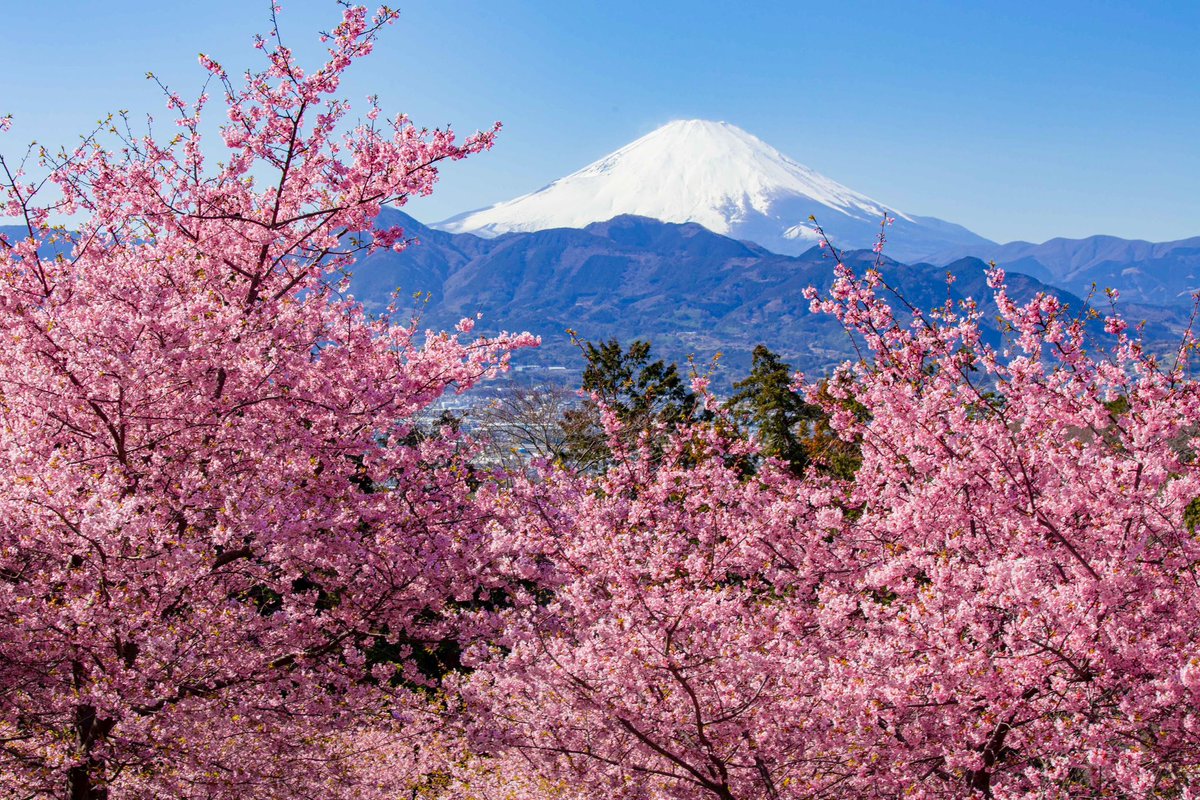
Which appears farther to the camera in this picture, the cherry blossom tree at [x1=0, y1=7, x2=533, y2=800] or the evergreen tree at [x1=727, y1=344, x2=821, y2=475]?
the evergreen tree at [x1=727, y1=344, x2=821, y2=475]

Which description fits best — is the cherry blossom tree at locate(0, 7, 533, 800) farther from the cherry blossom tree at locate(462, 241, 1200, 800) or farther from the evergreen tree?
the evergreen tree

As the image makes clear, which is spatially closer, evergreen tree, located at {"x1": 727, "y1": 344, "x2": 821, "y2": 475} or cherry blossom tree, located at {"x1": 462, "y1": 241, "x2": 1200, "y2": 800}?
cherry blossom tree, located at {"x1": 462, "y1": 241, "x2": 1200, "y2": 800}

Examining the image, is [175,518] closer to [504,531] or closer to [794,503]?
[504,531]

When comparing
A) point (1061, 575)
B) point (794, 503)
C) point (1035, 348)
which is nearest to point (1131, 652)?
point (1061, 575)

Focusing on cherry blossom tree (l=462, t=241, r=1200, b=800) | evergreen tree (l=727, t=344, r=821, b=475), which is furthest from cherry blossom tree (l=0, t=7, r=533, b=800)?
evergreen tree (l=727, t=344, r=821, b=475)

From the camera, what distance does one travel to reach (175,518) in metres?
5.83

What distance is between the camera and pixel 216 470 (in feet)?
19.7

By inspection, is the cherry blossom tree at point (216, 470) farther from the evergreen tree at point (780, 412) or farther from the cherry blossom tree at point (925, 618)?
the evergreen tree at point (780, 412)

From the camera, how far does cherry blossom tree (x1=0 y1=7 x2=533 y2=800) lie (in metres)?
5.25

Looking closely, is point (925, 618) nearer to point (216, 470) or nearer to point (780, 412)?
point (216, 470)

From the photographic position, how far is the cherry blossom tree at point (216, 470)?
207 inches

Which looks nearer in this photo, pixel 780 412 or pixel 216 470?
pixel 216 470

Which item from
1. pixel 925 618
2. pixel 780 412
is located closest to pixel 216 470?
pixel 925 618

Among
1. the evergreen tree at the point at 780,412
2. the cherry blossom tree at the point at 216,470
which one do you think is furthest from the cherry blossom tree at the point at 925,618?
the evergreen tree at the point at 780,412
